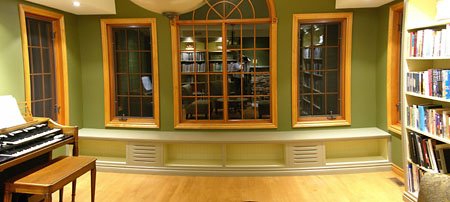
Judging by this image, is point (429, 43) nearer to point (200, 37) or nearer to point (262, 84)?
point (262, 84)

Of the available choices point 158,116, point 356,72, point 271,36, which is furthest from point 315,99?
point 158,116

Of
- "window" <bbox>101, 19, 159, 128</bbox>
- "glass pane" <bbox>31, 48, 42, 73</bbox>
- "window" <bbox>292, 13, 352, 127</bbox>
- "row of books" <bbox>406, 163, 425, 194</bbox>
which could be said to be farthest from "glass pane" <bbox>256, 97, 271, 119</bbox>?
"glass pane" <bbox>31, 48, 42, 73</bbox>

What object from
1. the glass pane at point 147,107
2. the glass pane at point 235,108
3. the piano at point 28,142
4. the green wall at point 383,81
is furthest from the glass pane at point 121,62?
the green wall at point 383,81

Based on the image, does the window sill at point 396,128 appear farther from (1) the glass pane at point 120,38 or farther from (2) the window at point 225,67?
(1) the glass pane at point 120,38

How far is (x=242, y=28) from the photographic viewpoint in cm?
543

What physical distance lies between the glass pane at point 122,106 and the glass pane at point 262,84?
209 cm

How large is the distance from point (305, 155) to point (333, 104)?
1.02 metres

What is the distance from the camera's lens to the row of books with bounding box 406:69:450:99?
330cm

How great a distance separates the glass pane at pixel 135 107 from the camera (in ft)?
18.7

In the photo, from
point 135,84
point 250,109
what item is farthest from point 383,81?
point 135,84

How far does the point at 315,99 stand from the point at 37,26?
13.4 ft

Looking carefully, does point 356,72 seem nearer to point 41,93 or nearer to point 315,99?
point 315,99

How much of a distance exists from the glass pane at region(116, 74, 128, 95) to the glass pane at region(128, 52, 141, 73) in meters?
0.17

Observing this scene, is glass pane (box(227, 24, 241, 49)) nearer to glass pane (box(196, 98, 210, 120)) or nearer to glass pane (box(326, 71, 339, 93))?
glass pane (box(196, 98, 210, 120))
